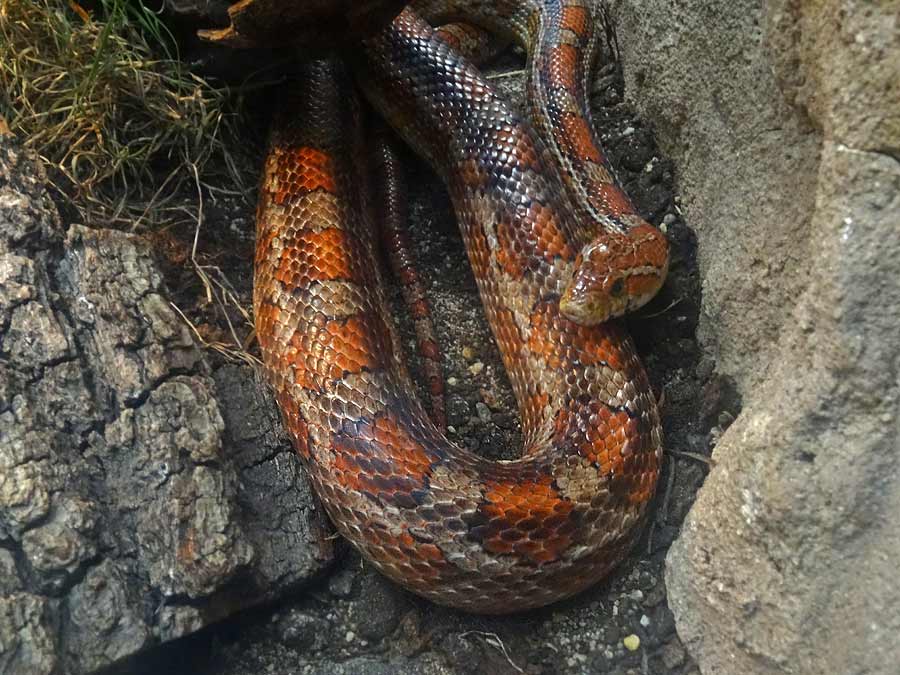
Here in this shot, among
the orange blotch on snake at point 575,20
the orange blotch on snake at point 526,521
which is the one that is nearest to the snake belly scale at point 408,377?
the orange blotch on snake at point 526,521

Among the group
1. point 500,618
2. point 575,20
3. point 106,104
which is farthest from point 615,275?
point 106,104

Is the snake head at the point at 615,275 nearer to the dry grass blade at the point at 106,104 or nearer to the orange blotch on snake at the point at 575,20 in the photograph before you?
the orange blotch on snake at the point at 575,20

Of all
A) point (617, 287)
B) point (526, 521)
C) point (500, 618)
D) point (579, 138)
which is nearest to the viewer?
point (526, 521)

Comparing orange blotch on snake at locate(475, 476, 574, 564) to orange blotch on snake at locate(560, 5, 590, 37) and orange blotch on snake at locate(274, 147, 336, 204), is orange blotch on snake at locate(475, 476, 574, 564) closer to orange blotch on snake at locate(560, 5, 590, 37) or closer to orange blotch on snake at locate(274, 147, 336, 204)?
orange blotch on snake at locate(274, 147, 336, 204)

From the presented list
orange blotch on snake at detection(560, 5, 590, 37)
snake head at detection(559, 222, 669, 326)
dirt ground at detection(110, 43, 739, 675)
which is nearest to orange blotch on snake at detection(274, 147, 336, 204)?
dirt ground at detection(110, 43, 739, 675)

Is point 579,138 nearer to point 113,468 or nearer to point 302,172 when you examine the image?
point 302,172

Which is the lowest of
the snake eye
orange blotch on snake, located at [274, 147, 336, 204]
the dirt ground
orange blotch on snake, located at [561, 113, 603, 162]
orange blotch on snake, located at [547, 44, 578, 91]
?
the dirt ground
